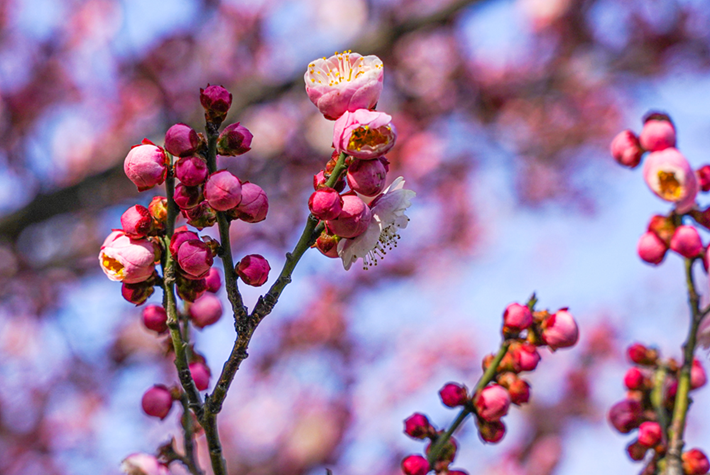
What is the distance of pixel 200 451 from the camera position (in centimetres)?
577

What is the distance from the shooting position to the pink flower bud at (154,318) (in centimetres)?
129

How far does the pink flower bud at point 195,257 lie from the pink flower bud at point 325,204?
0.20 m

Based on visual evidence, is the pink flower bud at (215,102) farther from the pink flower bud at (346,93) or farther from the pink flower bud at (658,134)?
the pink flower bud at (658,134)

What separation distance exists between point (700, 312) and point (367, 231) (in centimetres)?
101

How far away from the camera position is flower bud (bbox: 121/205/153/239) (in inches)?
40.2

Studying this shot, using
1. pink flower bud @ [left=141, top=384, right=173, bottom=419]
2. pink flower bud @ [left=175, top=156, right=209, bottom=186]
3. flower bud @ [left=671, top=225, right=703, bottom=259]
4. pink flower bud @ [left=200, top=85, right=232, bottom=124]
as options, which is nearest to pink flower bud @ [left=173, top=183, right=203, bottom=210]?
pink flower bud @ [left=175, top=156, right=209, bottom=186]

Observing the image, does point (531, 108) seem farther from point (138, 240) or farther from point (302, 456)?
point (138, 240)

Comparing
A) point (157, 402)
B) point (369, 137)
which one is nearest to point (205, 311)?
point (157, 402)

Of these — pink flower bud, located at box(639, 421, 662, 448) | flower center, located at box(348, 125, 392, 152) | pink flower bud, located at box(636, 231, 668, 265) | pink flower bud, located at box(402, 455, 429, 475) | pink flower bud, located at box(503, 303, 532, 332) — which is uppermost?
flower center, located at box(348, 125, 392, 152)

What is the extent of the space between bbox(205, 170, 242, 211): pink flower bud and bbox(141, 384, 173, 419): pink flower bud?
0.63 metres

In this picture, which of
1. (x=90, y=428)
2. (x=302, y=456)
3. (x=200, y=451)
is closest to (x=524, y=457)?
(x=302, y=456)

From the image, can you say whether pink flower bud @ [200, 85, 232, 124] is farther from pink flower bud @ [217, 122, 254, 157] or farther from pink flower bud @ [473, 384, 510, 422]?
pink flower bud @ [473, 384, 510, 422]

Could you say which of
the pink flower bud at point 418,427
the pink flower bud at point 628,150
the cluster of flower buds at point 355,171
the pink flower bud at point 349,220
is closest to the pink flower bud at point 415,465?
the pink flower bud at point 418,427

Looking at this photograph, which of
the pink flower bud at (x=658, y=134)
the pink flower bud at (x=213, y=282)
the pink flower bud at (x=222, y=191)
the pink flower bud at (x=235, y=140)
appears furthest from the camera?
the pink flower bud at (x=658, y=134)
